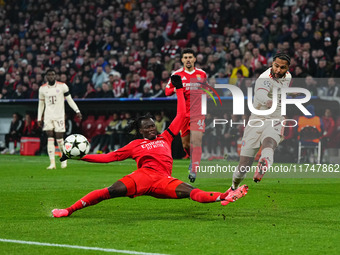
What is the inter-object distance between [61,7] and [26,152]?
9.43m

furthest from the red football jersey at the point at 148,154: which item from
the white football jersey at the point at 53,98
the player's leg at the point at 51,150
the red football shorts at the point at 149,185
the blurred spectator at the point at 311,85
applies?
the blurred spectator at the point at 311,85

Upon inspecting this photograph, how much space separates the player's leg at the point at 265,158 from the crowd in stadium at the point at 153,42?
400 inches

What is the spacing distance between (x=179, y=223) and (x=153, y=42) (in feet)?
59.5

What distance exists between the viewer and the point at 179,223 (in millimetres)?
6855

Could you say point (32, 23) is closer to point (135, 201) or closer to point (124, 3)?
point (124, 3)

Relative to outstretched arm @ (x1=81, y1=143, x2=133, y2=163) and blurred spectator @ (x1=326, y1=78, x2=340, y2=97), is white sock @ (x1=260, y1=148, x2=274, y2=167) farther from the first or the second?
blurred spectator @ (x1=326, y1=78, x2=340, y2=97)

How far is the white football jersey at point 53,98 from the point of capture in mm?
16438

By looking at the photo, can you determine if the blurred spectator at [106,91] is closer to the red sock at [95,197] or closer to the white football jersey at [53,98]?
the white football jersey at [53,98]

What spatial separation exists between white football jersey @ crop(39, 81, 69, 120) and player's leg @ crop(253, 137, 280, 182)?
8804 millimetres

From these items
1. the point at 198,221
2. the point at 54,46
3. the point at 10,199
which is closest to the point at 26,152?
the point at 54,46

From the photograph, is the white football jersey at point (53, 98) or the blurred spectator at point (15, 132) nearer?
the white football jersey at point (53, 98)

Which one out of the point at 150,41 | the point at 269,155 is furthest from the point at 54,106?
the point at 269,155

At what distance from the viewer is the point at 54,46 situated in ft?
90.7

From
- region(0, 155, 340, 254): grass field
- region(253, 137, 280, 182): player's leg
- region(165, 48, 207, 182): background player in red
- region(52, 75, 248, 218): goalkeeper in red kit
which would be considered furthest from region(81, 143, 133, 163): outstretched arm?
region(165, 48, 207, 182): background player in red
